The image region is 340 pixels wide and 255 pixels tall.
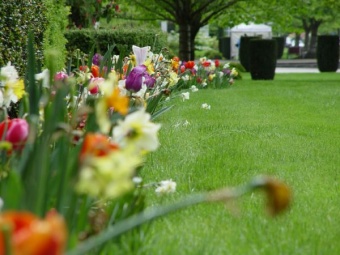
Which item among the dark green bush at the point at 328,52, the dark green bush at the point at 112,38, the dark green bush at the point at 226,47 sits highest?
the dark green bush at the point at 112,38

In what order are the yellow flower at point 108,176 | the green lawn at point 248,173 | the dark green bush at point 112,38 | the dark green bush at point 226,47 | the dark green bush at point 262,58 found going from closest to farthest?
the yellow flower at point 108,176 → the green lawn at point 248,173 → the dark green bush at point 112,38 → the dark green bush at point 262,58 → the dark green bush at point 226,47

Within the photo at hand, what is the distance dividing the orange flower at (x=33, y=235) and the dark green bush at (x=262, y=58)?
1902 cm

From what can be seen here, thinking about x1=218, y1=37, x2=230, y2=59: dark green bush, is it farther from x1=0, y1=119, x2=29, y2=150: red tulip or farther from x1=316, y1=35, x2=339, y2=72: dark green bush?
x1=0, y1=119, x2=29, y2=150: red tulip

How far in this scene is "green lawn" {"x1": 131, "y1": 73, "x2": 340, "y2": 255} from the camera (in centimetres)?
279

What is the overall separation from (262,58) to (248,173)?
15911mm

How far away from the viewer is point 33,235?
122 centimetres

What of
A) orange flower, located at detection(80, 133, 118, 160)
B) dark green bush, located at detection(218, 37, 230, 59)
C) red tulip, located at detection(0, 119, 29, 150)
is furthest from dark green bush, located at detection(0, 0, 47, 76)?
dark green bush, located at detection(218, 37, 230, 59)

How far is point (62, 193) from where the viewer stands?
6.64 feet

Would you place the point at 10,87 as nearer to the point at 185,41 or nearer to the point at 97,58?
the point at 97,58

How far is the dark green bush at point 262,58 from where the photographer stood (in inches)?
792

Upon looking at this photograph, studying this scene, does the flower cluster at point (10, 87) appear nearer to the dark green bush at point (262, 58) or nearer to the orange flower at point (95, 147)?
the orange flower at point (95, 147)

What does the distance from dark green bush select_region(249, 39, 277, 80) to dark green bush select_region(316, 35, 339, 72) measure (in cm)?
417

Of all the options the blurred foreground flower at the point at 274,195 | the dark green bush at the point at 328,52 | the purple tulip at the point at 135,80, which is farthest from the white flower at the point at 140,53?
the dark green bush at the point at 328,52

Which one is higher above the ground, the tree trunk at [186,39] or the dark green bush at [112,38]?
the dark green bush at [112,38]
